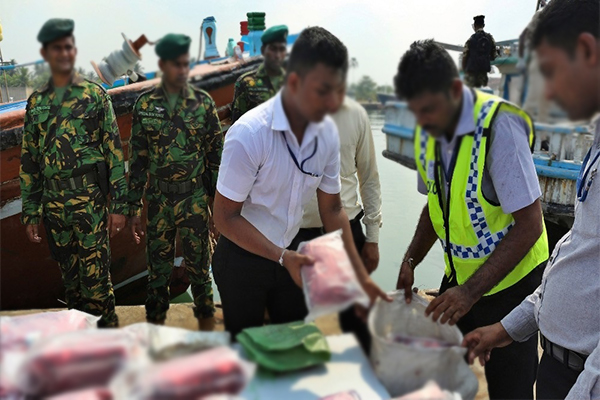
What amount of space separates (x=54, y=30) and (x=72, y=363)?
50 cm

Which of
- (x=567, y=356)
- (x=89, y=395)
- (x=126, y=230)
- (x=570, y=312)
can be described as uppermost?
(x=89, y=395)

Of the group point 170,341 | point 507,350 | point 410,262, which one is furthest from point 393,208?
point 507,350

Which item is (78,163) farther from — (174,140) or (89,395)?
(89,395)

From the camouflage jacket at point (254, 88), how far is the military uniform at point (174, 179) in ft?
0.20

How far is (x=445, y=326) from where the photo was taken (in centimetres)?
104

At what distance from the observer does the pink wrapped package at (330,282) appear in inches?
29.9

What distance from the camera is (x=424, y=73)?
734 millimetres

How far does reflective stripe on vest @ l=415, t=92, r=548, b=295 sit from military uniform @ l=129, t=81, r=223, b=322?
0.47m

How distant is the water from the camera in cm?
86

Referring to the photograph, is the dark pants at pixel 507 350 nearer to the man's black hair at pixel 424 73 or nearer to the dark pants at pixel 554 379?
the dark pants at pixel 554 379

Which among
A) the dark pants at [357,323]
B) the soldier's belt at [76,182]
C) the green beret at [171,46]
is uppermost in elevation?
the green beret at [171,46]

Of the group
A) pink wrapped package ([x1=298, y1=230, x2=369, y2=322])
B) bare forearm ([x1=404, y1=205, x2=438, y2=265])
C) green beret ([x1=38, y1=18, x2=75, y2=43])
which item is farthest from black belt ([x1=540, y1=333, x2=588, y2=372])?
green beret ([x1=38, y1=18, x2=75, y2=43])

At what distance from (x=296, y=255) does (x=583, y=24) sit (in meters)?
0.66

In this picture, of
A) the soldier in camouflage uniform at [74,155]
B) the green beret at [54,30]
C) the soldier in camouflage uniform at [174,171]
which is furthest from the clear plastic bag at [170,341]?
the green beret at [54,30]
